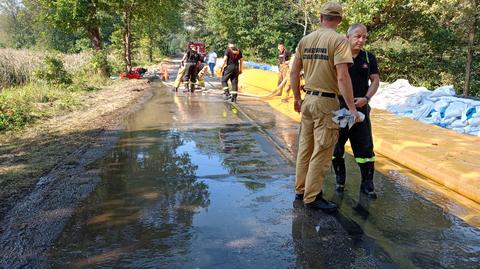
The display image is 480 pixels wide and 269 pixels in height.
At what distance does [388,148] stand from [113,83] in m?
16.7

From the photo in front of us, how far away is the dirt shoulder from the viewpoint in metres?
5.11

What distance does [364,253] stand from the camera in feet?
11.6

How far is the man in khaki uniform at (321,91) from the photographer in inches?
161

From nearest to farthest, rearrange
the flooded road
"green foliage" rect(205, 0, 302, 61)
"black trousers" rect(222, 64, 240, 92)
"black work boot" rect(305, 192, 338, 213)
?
the flooded road → "black work boot" rect(305, 192, 338, 213) → "black trousers" rect(222, 64, 240, 92) → "green foliage" rect(205, 0, 302, 61)

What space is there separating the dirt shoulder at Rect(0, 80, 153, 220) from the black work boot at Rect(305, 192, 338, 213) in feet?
10.6

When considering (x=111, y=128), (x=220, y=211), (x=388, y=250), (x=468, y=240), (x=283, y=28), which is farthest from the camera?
(x=283, y=28)

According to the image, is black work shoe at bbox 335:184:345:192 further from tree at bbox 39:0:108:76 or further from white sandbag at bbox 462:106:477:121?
tree at bbox 39:0:108:76

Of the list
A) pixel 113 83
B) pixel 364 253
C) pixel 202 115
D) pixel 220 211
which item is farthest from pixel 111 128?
pixel 113 83

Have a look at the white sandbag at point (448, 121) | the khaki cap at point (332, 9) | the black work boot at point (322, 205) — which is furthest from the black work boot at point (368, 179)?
the white sandbag at point (448, 121)

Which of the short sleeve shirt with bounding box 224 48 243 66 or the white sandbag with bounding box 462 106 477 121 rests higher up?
the short sleeve shirt with bounding box 224 48 243 66

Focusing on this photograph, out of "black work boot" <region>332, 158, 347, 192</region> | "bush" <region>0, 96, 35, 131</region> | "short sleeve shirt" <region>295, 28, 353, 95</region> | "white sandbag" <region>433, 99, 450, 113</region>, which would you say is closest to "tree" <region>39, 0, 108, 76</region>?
"bush" <region>0, 96, 35, 131</region>

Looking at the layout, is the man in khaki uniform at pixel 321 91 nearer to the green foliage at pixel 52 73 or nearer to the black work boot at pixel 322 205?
the black work boot at pixel 322 205

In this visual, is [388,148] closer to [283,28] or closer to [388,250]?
[388,250]

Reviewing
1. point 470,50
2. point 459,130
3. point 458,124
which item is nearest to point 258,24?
point 470,50
